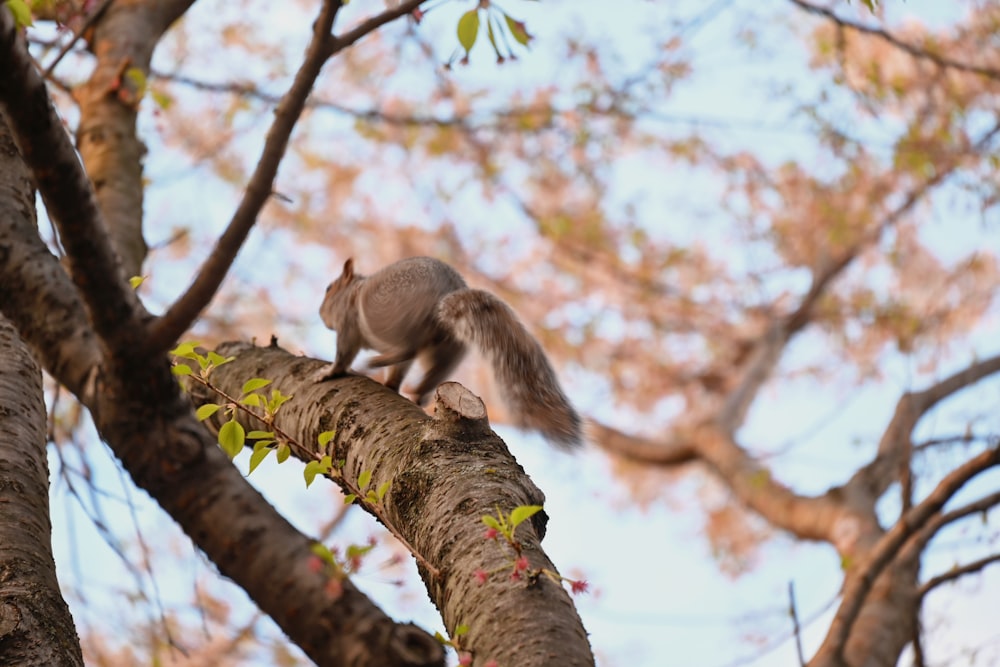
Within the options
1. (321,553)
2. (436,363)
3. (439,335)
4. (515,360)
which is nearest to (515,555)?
(321,553)

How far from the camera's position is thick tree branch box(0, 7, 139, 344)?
1.42 metres

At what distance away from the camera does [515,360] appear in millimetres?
3533

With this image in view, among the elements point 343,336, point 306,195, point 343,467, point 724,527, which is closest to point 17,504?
point 343,467

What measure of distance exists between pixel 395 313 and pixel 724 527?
749cm

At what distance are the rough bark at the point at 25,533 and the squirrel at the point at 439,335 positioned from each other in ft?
2.71

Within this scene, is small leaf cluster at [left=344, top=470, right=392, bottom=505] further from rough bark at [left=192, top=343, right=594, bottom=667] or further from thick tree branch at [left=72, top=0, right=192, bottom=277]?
thick tree branch at [left=72, top=0, right=192, bottom=277]

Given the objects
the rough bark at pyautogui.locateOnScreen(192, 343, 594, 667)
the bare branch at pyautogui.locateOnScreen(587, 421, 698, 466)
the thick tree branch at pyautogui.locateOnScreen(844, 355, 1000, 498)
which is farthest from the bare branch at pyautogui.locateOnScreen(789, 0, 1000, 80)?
the bare branch at pyautogui.locateOnScreen(587, 421, 698, 466)

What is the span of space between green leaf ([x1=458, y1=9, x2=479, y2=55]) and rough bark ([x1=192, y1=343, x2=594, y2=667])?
873mm

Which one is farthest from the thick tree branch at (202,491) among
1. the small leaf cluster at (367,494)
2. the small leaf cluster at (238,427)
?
the small leaf cluster at (367,494)

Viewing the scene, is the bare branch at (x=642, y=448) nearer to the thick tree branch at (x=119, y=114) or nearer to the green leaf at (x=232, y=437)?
the thick tree branch at (x=119, y=114)

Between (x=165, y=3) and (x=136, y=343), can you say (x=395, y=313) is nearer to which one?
(x=165, y=3)

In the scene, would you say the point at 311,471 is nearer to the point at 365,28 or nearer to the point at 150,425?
the point at 150,425

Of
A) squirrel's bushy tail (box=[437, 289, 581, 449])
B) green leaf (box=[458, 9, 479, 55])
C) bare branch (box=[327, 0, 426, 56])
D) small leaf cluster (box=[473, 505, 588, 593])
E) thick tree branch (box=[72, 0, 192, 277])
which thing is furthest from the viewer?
thick tree branch (box=[72, 0, 192, 277])

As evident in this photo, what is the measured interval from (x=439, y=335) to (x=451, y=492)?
1.87m
